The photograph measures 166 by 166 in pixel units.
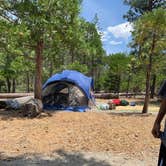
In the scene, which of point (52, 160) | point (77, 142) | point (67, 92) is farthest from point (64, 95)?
point (52, 160)

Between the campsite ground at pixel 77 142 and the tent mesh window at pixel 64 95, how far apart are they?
5342 millimetres

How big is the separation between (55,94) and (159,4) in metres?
16.8

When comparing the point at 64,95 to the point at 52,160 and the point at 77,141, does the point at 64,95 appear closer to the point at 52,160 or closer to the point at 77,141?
the point at 77,141

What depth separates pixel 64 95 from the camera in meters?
16.8

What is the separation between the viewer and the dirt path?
21.3 ft

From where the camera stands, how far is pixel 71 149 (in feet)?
23.6

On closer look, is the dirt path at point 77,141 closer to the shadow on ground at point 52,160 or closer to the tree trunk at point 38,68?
the shadow on ground at point 52,160

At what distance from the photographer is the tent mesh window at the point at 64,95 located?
649 inches

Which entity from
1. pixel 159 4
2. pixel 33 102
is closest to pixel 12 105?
pixel 33 102

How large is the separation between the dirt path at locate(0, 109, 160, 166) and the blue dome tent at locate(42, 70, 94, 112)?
535 centimetres

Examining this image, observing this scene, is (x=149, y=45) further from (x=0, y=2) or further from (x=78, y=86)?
(x=0, y=2)

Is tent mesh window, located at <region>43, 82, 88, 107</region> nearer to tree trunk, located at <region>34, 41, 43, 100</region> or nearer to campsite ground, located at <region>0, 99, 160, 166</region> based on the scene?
tree trunk, located at <region>34, 41, 43, 100</region>

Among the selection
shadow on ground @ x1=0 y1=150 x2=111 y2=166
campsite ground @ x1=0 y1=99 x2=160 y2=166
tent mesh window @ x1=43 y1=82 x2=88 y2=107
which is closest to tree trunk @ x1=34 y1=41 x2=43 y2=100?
campsite ground @ x1=0 y1=99 x2=160 y2=166

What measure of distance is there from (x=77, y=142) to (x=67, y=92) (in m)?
9.30
